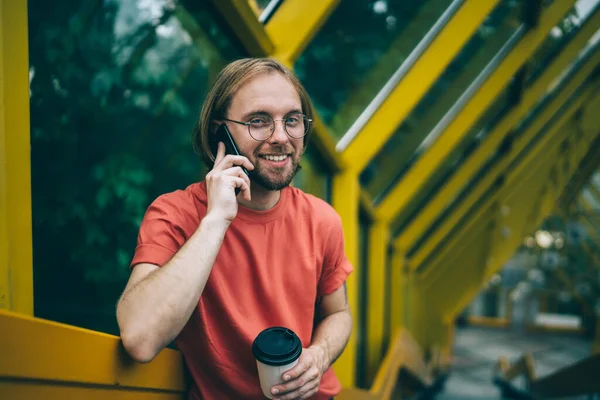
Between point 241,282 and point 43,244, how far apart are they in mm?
577

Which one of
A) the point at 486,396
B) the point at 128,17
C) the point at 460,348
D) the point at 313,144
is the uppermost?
the point at 128,17

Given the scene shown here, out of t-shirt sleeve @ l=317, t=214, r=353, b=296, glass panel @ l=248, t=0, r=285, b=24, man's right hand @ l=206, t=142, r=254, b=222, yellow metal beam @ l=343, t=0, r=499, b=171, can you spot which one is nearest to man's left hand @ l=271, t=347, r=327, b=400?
t-shirt sleeve @ l=317, t=214, r=353, b=296

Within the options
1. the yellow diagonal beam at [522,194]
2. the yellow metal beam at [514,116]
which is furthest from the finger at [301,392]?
the yellow diagonal beam at [522,194]

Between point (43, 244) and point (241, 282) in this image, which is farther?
point (241, 282)

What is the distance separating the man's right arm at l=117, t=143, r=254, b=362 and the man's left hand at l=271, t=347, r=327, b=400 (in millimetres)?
335

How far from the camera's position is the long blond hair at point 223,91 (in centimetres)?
154

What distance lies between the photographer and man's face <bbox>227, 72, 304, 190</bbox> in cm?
153

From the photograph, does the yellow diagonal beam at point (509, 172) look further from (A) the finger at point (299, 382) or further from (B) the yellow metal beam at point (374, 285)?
(A) the finger at point (299, 382)

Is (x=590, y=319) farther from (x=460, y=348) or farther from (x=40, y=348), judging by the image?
(x=40, y=348)

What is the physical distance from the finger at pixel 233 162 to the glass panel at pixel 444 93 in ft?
9.52

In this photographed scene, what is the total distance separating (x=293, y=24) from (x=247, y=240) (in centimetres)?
109

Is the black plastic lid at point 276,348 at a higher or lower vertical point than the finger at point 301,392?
higher

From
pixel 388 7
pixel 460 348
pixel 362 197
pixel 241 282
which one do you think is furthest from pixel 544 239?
pixel 241 282

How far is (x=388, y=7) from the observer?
315 centimetres
